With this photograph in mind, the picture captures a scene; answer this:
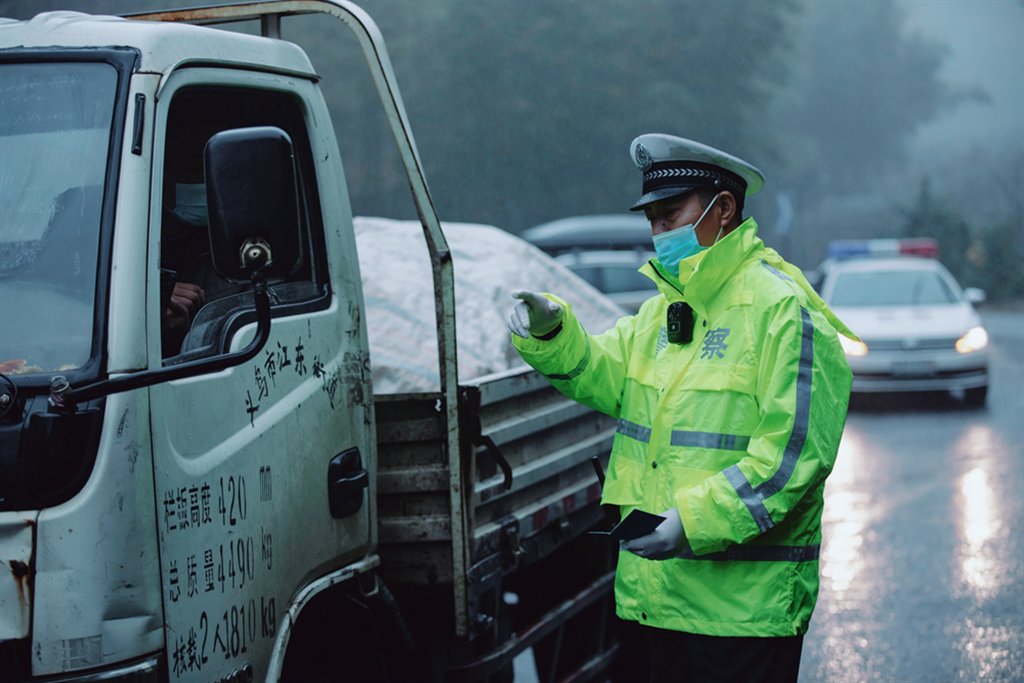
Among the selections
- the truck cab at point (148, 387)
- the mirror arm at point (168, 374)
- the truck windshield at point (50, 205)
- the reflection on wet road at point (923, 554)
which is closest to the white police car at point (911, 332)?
the reflection on wet road at point (923, 554)

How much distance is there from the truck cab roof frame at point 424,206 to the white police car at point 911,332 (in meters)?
9.94

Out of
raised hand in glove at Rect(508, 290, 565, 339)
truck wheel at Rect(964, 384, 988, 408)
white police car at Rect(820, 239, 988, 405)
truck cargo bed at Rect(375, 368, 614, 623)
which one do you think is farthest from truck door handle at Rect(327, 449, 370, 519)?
truck wheel at Rect(964, 384, 988, 408)

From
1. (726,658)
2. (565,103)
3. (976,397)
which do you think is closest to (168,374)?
(726,658)

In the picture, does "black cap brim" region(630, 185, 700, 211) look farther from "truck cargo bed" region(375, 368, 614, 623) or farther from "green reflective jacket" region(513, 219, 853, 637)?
"truck cargo bed" region(375, 368, 614, 623)

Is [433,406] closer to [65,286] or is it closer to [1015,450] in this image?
[65,286]

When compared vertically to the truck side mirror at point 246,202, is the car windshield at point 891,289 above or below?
below

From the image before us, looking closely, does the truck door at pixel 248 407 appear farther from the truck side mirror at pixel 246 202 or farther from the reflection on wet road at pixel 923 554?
the reflection on wet road at pixel 923 554

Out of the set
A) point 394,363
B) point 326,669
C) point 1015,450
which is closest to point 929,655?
point 394,363

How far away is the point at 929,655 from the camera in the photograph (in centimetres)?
605

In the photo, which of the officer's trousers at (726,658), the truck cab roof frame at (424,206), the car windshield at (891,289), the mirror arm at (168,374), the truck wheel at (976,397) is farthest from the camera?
the car windshield at (891,289)

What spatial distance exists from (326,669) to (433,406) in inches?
30.8

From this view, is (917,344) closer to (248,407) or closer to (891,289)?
(891,289)

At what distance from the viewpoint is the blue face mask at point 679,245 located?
10.8 ft

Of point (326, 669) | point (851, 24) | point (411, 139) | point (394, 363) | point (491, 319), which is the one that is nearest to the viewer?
point (326, 669)
